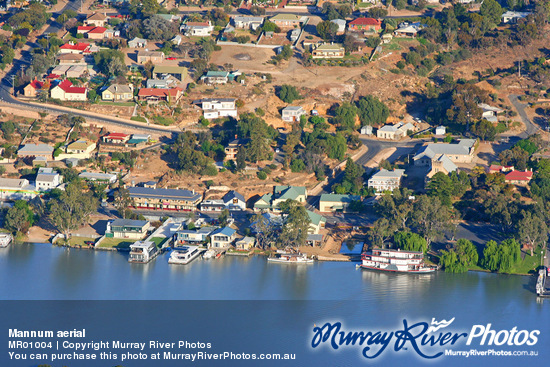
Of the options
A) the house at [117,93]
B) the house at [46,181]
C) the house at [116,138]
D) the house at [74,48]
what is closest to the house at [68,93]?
the house at [117,93]

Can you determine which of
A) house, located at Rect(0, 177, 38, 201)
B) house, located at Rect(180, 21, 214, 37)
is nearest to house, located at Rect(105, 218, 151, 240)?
house, located at Rect(0, 177, 38, 201)

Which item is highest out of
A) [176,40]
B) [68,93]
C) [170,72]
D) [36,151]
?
[176,40]

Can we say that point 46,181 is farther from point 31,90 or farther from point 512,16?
point 512,16

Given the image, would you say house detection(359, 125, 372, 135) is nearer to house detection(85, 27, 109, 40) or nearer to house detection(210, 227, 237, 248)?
house detection(210, 227, 237, 248)

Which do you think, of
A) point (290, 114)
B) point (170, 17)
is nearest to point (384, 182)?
point (290, 114)

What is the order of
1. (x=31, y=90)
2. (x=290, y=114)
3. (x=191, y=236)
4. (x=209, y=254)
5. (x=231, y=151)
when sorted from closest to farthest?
(x=209, y=254) → (x=191, y=236) → (x=231, y=151) → (x=290, y=114) → (x=31, y=90)

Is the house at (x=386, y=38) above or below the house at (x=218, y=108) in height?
above

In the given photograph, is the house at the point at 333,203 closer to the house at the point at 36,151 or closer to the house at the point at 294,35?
the house at the point at 36,151
